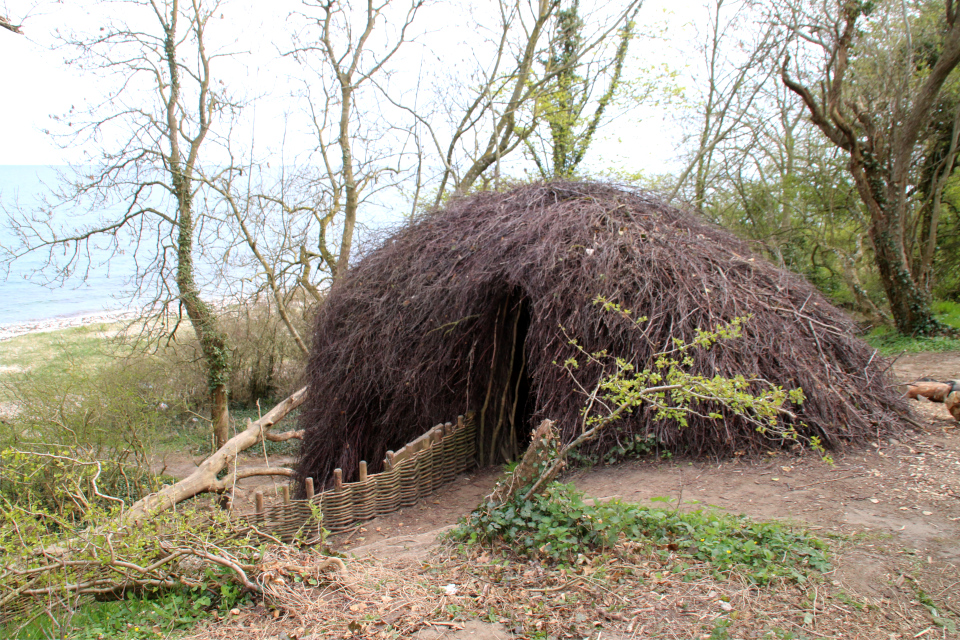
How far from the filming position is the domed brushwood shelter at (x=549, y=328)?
555 centimetres

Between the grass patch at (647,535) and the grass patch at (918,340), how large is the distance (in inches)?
286

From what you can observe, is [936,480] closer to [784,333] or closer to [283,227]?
[784,333]

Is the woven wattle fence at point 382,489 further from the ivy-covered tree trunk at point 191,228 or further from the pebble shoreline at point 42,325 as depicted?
the pebble shoreline at point 42,325

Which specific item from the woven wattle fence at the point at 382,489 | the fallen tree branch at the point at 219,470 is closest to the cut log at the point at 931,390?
the woven wattle fence at the point at 382,489

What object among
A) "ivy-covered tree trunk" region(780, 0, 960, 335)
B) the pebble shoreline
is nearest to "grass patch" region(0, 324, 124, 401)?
the pebble shoreline

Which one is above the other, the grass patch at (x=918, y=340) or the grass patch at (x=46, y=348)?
the grass patch at (x=46, y=348)

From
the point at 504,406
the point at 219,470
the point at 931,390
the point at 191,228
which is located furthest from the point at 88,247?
the point at 931,390

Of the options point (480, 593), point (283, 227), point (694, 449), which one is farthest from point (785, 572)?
point (283, 227)

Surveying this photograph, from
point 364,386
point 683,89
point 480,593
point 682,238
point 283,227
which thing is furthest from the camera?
point 683,89

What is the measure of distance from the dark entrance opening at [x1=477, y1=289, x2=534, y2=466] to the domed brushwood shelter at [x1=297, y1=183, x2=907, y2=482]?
0.02 metres

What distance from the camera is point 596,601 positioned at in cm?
322

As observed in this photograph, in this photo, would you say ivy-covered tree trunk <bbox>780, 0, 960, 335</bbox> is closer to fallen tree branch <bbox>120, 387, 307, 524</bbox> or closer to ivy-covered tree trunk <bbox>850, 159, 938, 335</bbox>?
ivy-covered tree trunk <bbox>850, 159, 938, 335</bbox>

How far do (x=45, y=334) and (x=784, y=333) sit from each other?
2687cm

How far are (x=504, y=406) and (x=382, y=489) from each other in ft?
5.96
